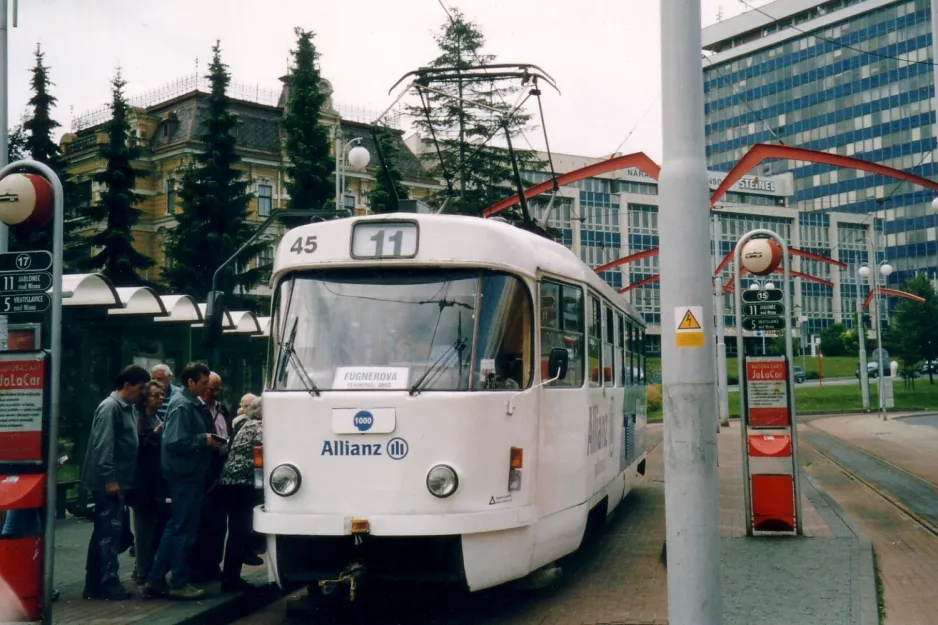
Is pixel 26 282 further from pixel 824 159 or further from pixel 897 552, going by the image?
pixel 824 159

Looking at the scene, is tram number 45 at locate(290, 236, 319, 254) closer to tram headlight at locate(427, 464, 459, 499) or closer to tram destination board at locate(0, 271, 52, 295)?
tram destination board at locate(0, 271, 52, 295)

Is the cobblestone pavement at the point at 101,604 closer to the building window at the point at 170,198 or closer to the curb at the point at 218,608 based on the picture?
the curb at the point at 218,608

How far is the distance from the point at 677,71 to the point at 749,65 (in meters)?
95.9

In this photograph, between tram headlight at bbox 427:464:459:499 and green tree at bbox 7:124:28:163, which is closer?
tram headlight at bbox 427:464:459:499

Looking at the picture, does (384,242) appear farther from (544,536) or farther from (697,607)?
(697,607)

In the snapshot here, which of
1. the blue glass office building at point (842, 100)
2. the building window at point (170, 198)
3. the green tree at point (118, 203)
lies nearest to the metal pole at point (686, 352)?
the green tree at point (118, 203)

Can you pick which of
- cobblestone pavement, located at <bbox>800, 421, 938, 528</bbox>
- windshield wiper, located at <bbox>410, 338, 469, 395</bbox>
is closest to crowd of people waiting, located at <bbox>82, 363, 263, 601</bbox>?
windshield wiper, located at <bbox>410, 338, 469, 395</bbox>

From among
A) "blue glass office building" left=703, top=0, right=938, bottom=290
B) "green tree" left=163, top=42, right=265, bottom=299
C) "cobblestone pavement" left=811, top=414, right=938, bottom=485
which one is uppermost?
"blue glass office building" left=703, top=0, right=938, bottom=290

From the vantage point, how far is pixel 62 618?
24.3 ft

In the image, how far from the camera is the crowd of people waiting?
8070mm

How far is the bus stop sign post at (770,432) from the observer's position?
1068 cm

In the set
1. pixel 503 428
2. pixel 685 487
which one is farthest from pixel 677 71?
pixel 503 428

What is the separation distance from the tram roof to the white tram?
1 cm

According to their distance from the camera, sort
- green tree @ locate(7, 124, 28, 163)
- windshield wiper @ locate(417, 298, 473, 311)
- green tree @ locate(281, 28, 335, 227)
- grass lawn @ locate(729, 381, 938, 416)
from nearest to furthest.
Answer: windshield wiper @ locate(417, 298, 473, 311) → green tree @ locate(7, 124, 28, 163) → green tree @ locate(281, 28, 335, 227) → grass lawn @ locate(729, 381, 938, 416)
